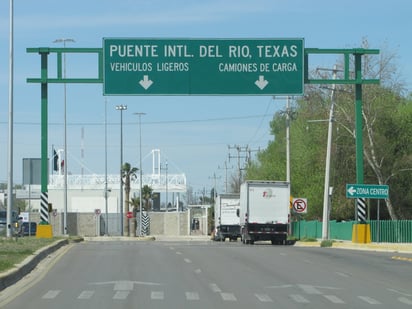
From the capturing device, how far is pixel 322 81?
1417 inches

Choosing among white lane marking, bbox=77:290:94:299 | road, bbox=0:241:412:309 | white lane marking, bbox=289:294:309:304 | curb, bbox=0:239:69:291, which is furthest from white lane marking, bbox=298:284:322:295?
curb, bbox=0:239:69:291

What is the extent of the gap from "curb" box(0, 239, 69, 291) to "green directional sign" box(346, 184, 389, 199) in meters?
13.8

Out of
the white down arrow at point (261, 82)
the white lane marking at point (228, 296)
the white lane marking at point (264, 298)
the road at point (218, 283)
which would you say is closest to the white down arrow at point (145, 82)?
the white down arrow at point (261, 82)

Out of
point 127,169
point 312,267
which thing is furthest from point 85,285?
point 127,169

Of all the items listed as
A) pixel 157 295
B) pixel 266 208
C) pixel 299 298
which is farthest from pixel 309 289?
pixel 266 208

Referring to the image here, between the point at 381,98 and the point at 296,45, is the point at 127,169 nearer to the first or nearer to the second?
the point at 381,98

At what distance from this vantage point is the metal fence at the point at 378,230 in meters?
46.3

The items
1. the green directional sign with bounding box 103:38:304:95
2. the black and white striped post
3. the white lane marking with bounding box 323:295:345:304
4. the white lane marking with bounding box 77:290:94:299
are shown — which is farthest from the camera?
the black and white striped post

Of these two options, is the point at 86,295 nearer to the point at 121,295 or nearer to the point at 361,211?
the point at 121,295

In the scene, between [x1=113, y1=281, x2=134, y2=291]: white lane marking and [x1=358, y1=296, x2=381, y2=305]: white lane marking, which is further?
[x1=113, y1=281, x2=134, y2=291]: white lane marking

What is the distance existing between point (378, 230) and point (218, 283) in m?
25.0

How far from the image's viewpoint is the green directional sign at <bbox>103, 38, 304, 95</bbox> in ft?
115

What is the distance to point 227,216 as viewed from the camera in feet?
200

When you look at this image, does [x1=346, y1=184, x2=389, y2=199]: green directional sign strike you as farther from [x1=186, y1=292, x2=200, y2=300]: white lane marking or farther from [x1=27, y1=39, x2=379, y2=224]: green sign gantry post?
[x1=186, y1=292, x2=200, y2=300]: white lane marking
